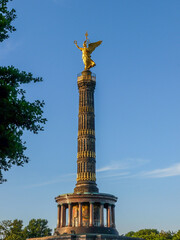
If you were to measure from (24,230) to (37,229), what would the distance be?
289 centimetres

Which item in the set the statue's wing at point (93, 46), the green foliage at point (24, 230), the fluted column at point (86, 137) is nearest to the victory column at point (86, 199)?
the fluted column at point (86, 137)

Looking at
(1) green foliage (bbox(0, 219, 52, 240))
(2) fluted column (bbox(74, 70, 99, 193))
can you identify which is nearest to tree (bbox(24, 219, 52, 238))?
(1) green foliage (bbox(0, 219, 52, 240))

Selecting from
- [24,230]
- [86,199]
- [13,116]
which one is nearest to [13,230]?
[24,230]

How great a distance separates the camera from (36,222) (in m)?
76.9

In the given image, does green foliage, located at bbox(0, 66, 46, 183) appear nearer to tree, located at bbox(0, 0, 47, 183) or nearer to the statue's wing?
tree, located at bbox(0, 0, 47, 183)

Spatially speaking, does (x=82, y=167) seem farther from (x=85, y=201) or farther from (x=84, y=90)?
(x=84, y=90)

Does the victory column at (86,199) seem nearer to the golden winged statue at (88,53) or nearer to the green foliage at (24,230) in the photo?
the golden winged statue at (88,53)

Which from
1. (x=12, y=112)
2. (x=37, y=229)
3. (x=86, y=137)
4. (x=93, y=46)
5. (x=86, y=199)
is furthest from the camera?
(x=37, y=229)

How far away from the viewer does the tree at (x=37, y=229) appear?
74875 millimetres

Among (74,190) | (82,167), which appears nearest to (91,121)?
(82,167)

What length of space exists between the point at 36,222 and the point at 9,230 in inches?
245

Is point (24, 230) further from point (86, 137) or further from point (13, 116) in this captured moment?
point (13, 116)

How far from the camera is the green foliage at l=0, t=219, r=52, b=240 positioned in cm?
7303

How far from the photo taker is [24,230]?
74000mm
